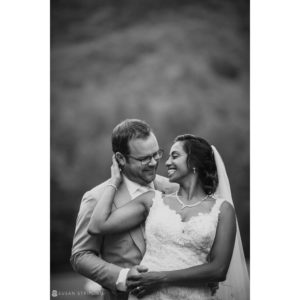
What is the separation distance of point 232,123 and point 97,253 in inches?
62.5

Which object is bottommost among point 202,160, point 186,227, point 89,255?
point 89,255

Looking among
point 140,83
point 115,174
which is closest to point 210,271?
point 115,174

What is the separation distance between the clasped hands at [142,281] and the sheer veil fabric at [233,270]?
52 centimetres

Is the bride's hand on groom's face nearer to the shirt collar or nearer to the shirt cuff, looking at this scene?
the shirt collar

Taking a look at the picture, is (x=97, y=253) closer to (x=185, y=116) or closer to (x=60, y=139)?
(x=60, y=139)

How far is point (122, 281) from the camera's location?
440cm

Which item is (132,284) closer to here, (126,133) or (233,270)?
(233,270)

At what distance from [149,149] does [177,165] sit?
0.86ft

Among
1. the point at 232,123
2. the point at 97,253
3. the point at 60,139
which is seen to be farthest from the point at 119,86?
the point at 97,253

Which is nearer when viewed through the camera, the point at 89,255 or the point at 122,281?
the point at 122,281

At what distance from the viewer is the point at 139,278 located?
438cm

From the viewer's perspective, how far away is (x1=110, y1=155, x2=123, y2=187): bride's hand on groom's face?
4.51 m

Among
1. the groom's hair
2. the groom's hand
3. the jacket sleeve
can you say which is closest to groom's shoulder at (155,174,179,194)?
the groom's hair

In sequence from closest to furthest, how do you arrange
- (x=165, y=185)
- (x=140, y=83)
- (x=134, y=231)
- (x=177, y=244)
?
(x=177, y=244) < (x=134, y=231) < (x=165, y=185) < (x=140, y=83)
